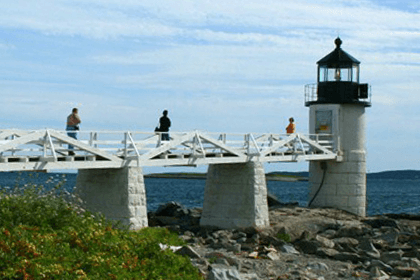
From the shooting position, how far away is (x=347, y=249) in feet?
66.4

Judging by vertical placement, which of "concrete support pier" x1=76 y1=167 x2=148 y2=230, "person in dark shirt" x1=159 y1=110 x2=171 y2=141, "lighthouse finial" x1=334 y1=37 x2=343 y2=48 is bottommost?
"concrete support pier" x1=76 y1=167 x2=148 y2=230

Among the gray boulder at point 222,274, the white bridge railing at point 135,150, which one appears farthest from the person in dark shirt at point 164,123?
the gray boulder at point 222,274

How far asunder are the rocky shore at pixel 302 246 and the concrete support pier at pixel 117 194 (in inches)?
67.2

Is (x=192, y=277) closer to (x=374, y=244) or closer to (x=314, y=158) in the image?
(x=374, y=244)

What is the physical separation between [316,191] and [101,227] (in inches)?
687

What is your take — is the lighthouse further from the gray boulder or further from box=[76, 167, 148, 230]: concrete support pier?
the gray boulder

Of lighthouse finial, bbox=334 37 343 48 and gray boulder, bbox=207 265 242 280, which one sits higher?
lighthouse finial, bbox=334 37 343 48

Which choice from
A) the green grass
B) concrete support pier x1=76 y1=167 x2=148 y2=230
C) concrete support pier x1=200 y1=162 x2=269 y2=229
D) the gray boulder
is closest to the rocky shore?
the gray boulder

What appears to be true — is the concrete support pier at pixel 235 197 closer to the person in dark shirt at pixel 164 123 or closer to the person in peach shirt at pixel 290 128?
the person in dark shirt at pixel 164 123

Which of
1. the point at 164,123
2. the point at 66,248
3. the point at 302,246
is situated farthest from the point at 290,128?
the point at 66,248

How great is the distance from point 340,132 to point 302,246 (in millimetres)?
11315

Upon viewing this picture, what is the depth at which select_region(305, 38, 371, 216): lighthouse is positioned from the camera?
30.6 meters

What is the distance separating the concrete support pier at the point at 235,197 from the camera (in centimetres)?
2381

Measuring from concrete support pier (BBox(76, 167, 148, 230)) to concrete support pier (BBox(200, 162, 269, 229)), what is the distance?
4.69m
